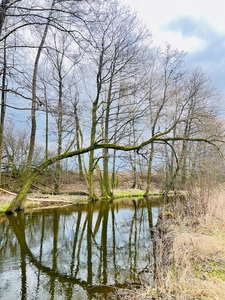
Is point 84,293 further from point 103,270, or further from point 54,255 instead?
point 54,255

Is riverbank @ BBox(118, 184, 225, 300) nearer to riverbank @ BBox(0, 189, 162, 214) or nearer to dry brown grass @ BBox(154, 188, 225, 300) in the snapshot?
dry brown grass @ BBox(154, 188, 225, 300)

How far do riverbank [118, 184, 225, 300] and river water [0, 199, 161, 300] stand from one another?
34 centimetres

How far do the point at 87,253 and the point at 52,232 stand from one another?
8.15 ft

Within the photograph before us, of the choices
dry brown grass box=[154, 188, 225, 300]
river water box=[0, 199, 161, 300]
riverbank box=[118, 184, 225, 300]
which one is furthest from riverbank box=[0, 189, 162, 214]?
dry brown grass box=[154, 188, 225, 300]

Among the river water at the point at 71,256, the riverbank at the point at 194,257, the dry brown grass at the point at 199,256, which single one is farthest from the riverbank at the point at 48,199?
the dry brown grass at the point at 199,256

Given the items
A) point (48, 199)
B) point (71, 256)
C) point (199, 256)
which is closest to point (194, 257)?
point (199, 256)

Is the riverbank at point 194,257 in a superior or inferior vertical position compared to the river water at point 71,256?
superior

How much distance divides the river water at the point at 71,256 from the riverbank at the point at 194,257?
1.11 ft

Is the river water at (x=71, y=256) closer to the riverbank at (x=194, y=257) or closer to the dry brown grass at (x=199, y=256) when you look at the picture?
the riverbank at (x=194, y=257)

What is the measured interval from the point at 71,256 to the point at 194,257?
9.69ft

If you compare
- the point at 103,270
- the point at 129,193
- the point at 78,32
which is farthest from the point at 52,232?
the point at 129,193

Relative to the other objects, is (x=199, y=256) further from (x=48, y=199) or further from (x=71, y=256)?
(x=48, y=199)

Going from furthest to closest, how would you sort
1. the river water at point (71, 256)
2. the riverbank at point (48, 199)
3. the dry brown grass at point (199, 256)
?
the riverbank at point (48, 199), the river water at point (71, 256), the dry brown grass at point (199, 256)

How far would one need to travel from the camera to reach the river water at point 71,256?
4508 mm
